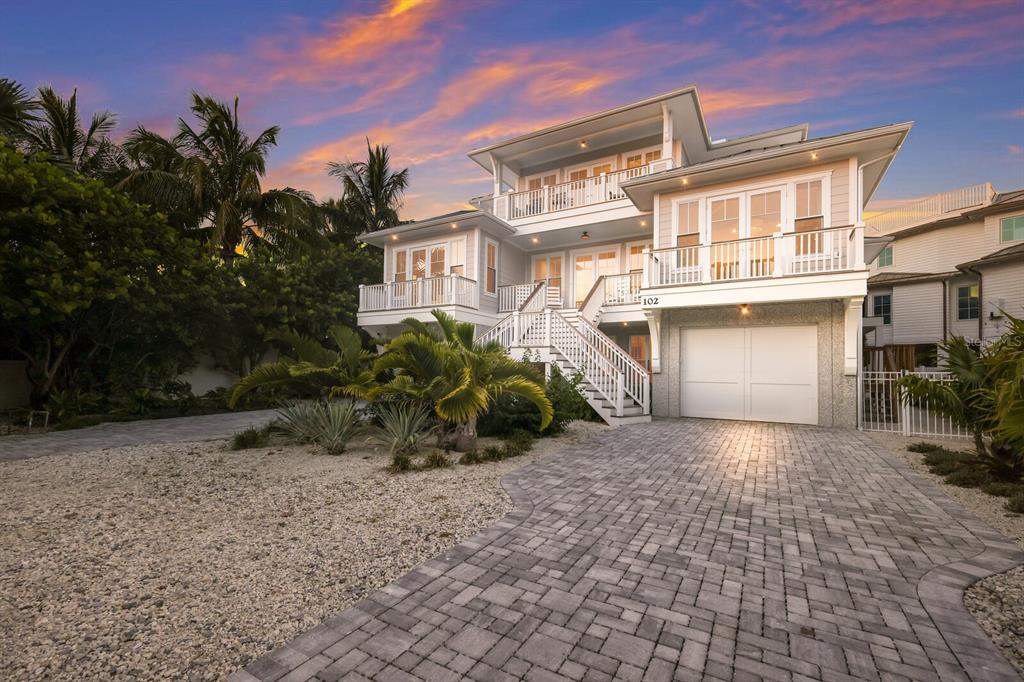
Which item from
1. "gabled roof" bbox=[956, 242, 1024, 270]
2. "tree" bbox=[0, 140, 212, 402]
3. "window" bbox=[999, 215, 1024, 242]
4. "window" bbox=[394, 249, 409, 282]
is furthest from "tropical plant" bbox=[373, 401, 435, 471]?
"window" bbox=[999, 215, 1024, 242]

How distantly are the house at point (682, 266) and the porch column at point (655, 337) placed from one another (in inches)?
1.3

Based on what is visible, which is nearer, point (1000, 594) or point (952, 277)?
point (1000, 594)

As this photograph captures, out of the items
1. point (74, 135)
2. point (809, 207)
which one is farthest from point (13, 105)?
point (809, 207)

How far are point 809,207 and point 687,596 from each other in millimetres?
10903

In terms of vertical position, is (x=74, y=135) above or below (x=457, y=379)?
above

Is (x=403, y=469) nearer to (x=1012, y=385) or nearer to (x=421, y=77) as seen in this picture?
(x=1012, y=385)

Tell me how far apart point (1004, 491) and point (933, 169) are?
70.1 ft

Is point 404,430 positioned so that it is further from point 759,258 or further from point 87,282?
point 759,258

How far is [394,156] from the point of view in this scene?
2398cm

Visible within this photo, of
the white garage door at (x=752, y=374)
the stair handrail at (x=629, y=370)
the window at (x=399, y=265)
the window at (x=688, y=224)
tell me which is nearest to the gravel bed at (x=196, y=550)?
the stair handrail at (x=629, y=370)

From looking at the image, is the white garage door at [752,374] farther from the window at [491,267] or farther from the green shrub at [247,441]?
the green shrub at [247,441]

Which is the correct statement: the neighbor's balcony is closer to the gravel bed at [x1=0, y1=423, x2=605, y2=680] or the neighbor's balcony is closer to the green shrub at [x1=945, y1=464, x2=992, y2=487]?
the green shrub at [x1=945, y1=464, x2=992, y2=487]

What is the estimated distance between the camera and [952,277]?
1903cm

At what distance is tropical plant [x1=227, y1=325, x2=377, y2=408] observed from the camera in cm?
760
